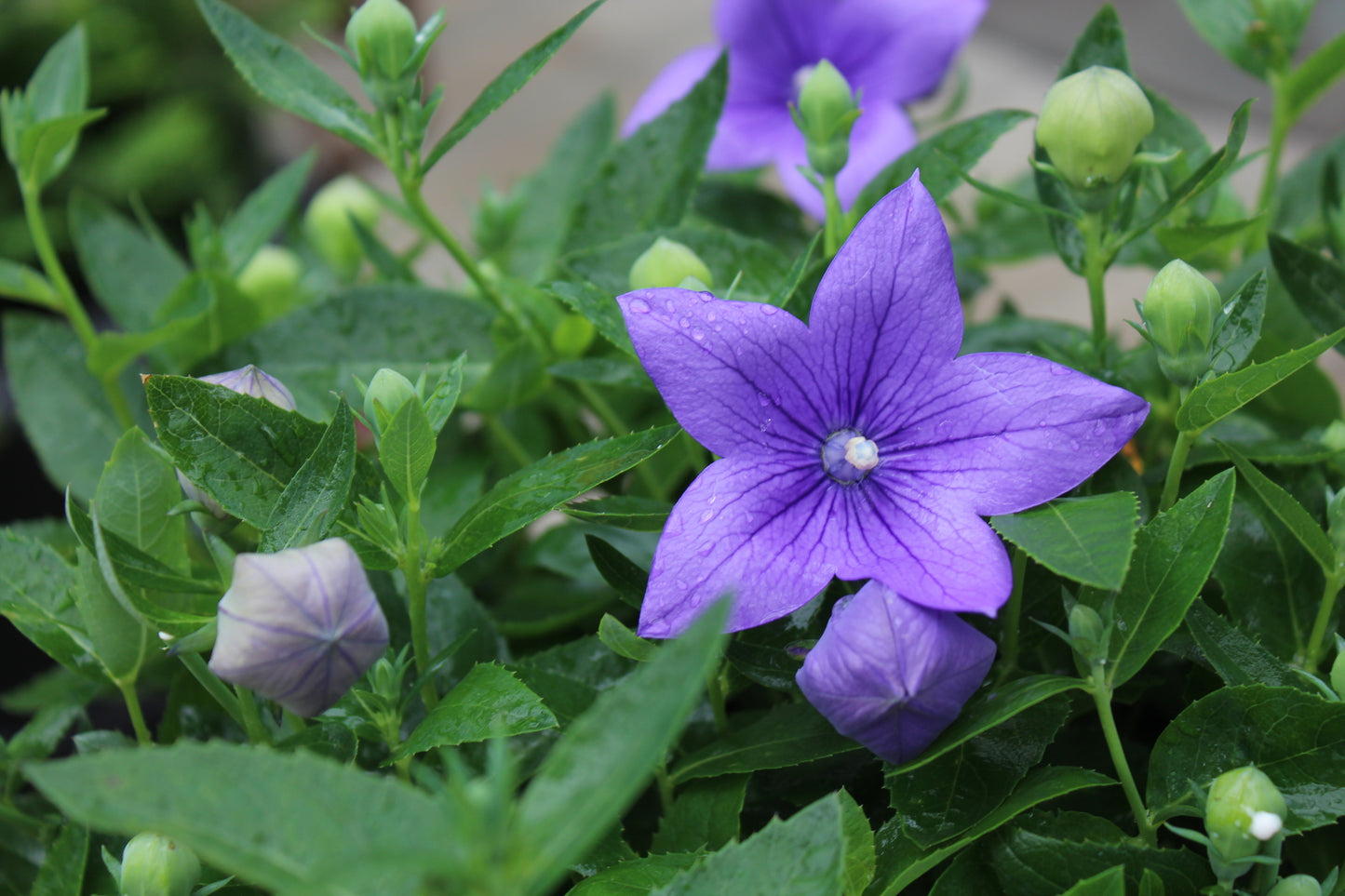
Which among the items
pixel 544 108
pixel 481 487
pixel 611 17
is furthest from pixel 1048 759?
pixel 611 17

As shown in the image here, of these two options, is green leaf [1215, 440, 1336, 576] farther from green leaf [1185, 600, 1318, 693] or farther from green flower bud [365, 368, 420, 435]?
green flower bud [365, 368, 420, 435]

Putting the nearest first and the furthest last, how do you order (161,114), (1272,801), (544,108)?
1. (1272,801)
2. (161,114)
3. (544,108)

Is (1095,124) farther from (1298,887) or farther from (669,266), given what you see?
(1298,887)

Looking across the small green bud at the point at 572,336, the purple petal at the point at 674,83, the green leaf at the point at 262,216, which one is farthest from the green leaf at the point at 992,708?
the green leaf at the point at 262,216

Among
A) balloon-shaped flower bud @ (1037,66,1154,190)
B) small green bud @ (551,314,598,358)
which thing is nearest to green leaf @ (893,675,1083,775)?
balloon-shaped flower bud @ (1037,66,1154,190)

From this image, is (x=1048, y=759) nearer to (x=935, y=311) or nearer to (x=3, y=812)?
(x=935, y=311)

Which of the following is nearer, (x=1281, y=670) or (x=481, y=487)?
(x=1281, y=670)

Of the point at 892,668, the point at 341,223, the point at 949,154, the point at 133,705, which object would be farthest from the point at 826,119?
the point at 341,223
